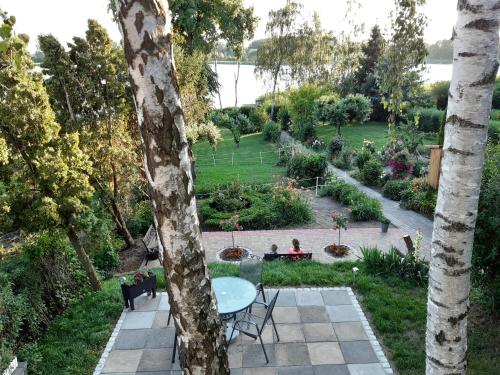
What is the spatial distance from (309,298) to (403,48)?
4271 mm

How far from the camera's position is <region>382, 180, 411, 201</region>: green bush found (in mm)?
13590

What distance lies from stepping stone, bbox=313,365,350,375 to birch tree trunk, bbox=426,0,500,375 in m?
2.63

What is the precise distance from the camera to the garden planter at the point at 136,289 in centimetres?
620

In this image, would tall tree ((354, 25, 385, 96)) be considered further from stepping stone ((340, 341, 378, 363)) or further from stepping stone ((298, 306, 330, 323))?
stepping stone ((340, 341, 378, 363))

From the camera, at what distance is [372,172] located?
1520 cm

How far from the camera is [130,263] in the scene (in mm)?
9750

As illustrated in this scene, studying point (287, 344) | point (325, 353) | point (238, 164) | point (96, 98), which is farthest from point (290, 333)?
point (238, 164)

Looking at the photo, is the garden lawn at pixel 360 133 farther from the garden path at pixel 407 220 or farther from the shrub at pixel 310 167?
the garden path at pixel 407 220

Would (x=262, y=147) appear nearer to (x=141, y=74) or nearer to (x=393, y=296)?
(x=393, y=296)

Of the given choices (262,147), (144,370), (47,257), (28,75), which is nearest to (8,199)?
(47,257)

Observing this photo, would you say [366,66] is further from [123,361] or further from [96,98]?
[123,361]

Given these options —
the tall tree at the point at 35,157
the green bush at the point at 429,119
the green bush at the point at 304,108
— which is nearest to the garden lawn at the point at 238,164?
the green bush at the point at 304,108

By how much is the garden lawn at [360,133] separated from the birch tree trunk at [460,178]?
20287mm

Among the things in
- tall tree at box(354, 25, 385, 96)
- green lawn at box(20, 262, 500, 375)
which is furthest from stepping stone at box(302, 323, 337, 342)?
tall tree at box(354, 25, 385, 96)
